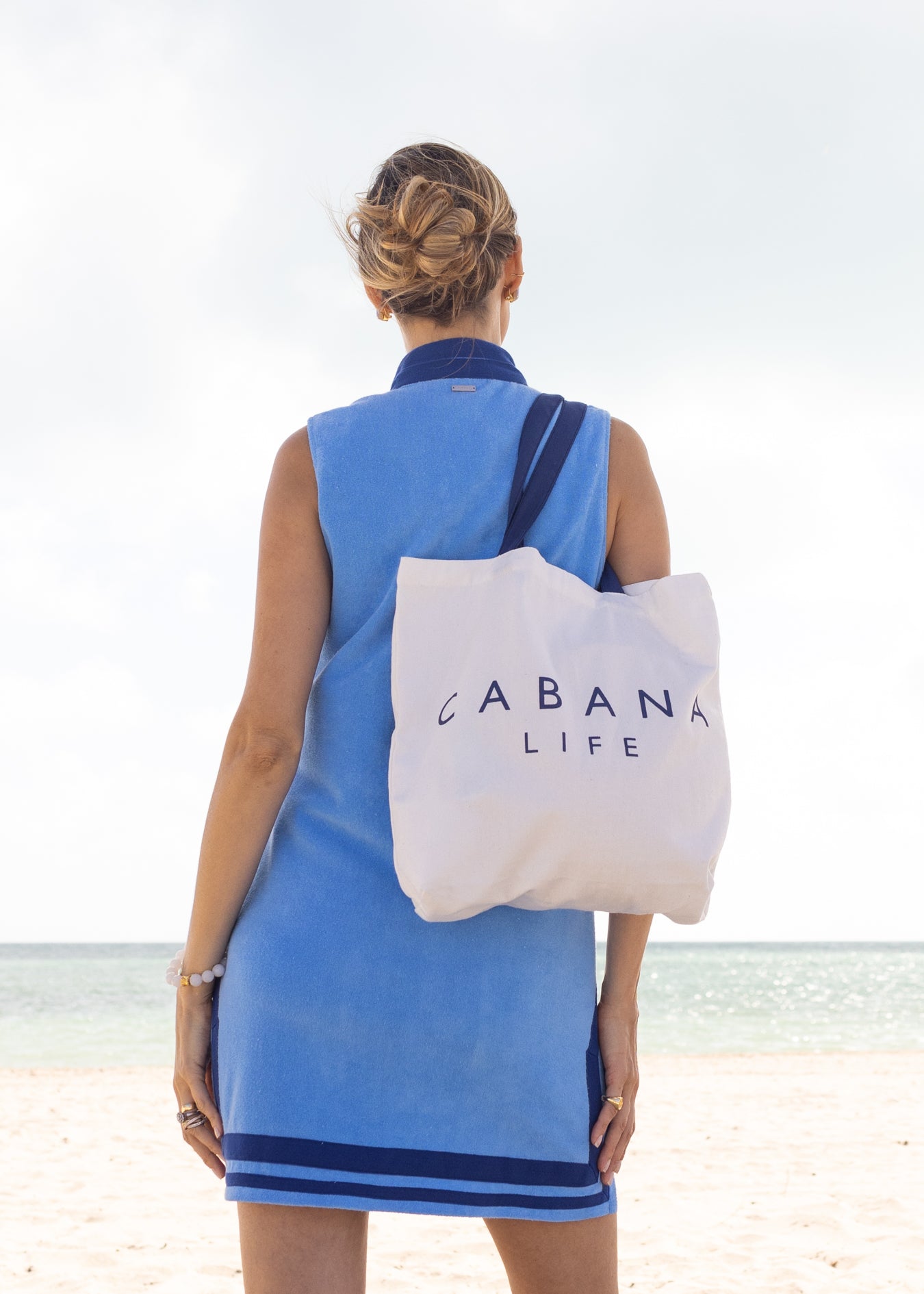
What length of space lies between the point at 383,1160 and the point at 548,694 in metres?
0.54

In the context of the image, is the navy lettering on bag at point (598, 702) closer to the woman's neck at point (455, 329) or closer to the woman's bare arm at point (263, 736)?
the woman's bare arm at point (263, 736)

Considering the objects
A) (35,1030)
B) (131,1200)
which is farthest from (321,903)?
(35,1030)

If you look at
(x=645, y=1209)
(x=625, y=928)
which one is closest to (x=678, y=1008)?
(x=645, y=1209)

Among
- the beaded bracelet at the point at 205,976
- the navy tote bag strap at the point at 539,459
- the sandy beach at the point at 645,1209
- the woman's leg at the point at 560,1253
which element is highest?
the navy tote bag strap at the point at 539,459

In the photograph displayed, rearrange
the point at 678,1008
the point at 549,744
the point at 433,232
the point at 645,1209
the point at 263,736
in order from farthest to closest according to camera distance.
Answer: the point at 678,1008, the point at 645,1209, the point at 433,232, the point at 263,736, the point at 549,744

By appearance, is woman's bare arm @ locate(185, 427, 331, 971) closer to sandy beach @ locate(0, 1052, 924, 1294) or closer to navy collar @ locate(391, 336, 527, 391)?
navy collar @ locate(391, 336, 527, 391)

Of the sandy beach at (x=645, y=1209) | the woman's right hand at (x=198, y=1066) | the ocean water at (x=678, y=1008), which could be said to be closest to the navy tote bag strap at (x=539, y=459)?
the woman's right hand at (x=198, y=1066)

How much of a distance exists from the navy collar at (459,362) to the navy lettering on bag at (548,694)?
0.47m

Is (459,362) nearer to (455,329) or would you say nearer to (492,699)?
(455,329)

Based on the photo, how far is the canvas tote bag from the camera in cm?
109

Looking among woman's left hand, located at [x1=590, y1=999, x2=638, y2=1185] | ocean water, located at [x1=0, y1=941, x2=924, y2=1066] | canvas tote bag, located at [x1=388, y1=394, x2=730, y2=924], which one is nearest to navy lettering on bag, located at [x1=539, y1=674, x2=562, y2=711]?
canvas tote bag, located at [x1=388, y1=394, x2=730, y2=924]

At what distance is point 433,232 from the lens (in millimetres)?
1364

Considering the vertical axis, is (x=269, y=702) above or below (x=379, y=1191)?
above

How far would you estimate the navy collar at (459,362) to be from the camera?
55.2 inches
